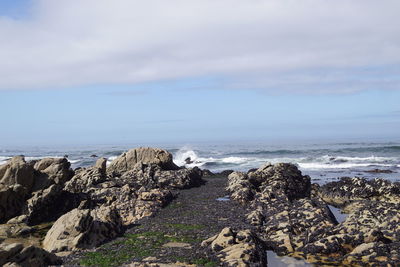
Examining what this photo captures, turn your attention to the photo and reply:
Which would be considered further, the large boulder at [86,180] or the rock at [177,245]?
the large boulder at [86,180]

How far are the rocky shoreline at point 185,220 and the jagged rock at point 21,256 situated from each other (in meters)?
Result: 0.03

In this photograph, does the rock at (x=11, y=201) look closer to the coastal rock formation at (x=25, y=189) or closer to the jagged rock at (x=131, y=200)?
the coastal rock formation at (x=25, y=189)

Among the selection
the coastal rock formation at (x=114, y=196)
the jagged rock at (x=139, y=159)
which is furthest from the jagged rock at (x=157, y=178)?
the jagged rock at (x=139, y=159)

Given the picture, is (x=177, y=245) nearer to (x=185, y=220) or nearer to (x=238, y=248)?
(x=238, y=248)

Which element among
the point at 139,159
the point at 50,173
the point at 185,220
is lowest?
the point at 185,220

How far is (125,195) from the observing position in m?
25.0

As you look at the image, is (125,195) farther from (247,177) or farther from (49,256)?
(49,256)

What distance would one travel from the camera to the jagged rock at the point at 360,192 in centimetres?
2808

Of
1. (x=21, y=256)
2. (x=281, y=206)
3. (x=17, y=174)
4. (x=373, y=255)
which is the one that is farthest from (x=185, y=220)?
(x=17, y=174)

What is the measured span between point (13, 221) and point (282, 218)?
46.7ft

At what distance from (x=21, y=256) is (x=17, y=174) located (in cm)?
1342

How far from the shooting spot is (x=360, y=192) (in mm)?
29047

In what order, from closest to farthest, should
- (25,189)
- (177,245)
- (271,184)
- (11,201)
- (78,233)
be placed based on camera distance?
1. (177,245)
2. (78,233)
3. (11,201)
4. (25,189)
5. (271,184)

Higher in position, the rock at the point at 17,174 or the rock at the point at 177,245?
the rock at the point at 17,174
